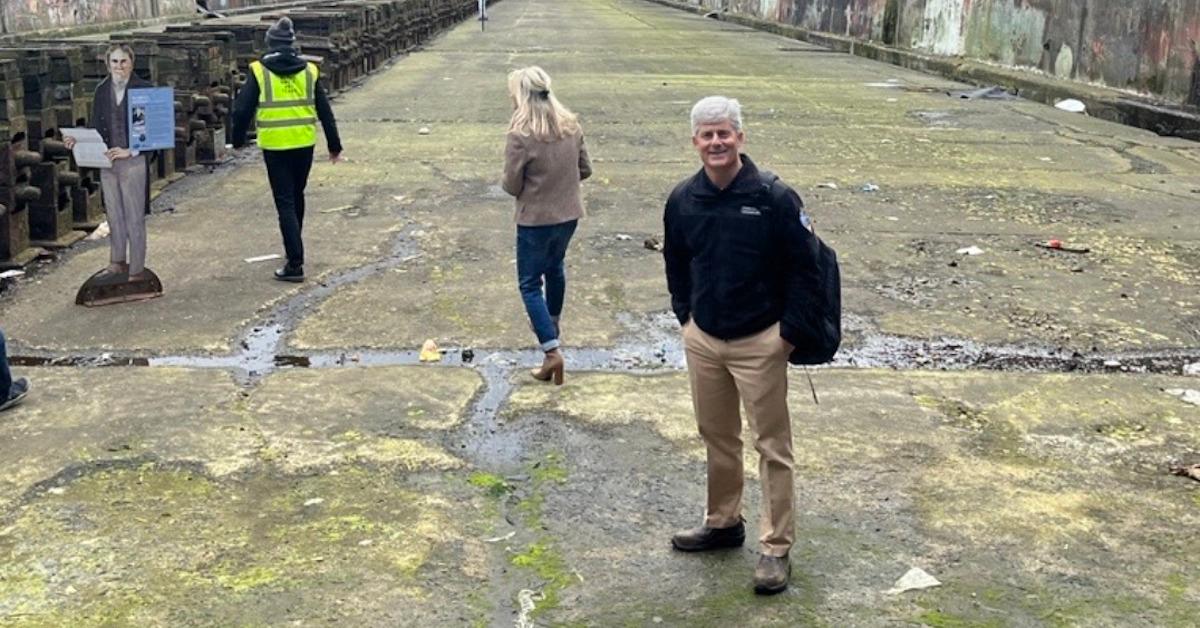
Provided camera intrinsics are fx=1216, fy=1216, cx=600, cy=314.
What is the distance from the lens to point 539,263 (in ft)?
19.5

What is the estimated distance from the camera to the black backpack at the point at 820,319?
3.80m

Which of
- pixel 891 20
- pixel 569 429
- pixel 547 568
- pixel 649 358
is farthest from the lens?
pixel 891 20

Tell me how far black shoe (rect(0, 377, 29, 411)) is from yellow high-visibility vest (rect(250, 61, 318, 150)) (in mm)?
2426

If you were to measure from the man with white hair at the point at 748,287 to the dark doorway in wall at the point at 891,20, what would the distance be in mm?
25441

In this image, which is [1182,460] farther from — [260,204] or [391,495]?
[260,204]

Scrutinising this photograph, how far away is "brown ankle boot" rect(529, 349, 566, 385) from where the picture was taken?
19.2 ft

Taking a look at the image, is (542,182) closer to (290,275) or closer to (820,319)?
(820,319)

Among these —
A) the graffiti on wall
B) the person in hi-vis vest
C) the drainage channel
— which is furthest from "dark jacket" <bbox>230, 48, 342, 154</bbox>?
the graffiti on wall

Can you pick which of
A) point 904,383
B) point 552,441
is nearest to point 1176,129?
point 904,383

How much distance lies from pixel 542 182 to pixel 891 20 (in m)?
24.2

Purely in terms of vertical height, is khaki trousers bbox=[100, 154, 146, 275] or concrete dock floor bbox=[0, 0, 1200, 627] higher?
khaki trousers bbox=[100, 154, 146, 275]

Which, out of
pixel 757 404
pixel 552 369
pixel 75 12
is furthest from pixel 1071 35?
pixel 75 12

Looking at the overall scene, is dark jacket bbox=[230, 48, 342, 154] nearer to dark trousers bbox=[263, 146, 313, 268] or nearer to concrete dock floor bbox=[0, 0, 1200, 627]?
dark trousers bbox=[263, 146, 313, 268]

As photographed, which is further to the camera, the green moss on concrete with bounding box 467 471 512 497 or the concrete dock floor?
the green moss on concrete with bounding box 467 471 512 497
